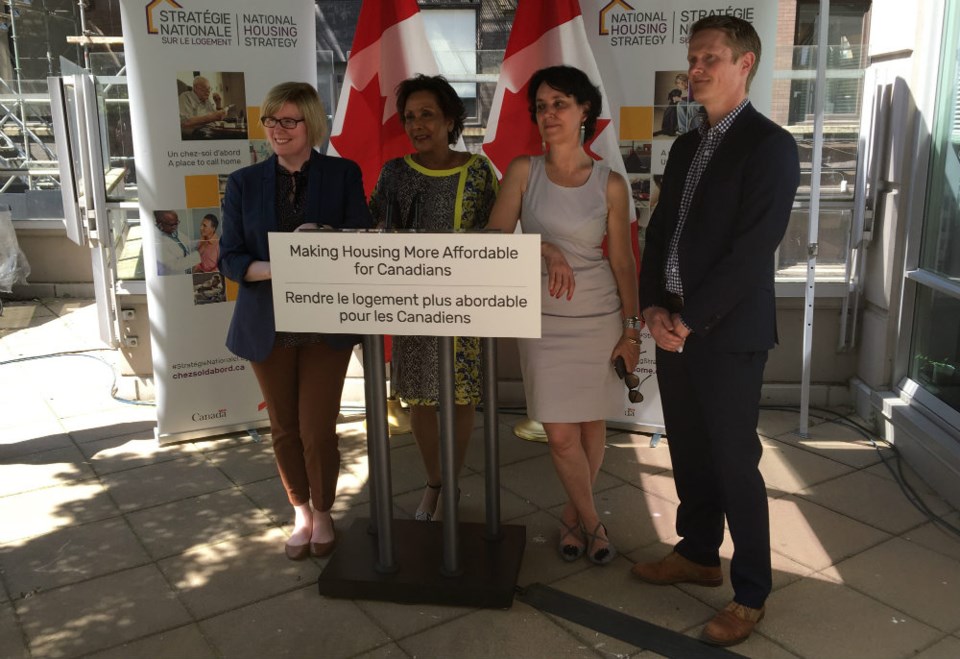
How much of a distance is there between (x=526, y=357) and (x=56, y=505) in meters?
2.43

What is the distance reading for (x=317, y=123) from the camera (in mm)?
3160

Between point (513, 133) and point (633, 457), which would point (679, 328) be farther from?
point (513, 133)

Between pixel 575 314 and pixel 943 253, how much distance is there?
2418 millimetres

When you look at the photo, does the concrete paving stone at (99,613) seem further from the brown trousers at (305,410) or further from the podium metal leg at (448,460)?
the podium metal leg at (448,460)

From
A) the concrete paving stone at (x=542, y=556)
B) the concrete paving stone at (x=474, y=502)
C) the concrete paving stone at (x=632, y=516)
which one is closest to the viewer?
the concrete paving stone at (x=542, y=556)

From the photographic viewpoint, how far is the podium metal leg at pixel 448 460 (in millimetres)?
2896

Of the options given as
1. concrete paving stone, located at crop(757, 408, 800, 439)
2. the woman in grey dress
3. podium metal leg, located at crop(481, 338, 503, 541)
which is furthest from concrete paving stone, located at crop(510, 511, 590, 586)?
concrete paving stone, located at crop(757, 408, 800, 439)

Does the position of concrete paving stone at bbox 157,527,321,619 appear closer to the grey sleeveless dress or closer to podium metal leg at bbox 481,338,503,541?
podium metal leg at bbox 481,338,503,541

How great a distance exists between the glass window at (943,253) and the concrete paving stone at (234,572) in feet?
10.9

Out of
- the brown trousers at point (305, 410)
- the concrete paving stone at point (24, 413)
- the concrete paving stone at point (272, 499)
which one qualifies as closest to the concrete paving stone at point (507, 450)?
the concrete paving stone at point (272, 499)

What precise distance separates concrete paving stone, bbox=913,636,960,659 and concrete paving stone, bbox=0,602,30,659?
298cm

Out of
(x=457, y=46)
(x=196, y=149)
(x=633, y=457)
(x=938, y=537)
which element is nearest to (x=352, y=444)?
(x=633, y=457)

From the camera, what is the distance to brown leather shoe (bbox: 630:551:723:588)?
3135 mm

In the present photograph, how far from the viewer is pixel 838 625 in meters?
2.89
